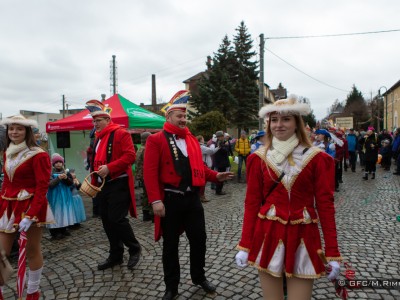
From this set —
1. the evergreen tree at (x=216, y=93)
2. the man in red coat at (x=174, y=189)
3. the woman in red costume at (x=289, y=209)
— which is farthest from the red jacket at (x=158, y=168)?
the evergreen tree at (x=216, y=93)

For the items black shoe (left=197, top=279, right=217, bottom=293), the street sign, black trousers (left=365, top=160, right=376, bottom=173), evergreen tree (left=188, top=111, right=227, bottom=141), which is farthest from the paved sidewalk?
the street sign

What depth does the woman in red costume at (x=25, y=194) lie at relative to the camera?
301 cm

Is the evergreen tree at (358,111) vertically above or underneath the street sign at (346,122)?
above

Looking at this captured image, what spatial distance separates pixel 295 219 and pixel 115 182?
2.52m

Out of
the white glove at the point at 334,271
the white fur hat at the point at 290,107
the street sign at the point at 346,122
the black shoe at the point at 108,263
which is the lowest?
the black shoe at the point at 108,263

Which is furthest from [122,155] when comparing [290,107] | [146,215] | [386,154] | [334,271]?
[386,154]

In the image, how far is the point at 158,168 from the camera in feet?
10.4

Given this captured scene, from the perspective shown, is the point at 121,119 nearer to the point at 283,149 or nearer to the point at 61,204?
the point at 61,204

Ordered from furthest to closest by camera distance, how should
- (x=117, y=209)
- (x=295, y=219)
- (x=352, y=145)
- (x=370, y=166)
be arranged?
(x=352, y=145)
(x=370, y=166)
(x=117, y=209)
(x=295, y=219)

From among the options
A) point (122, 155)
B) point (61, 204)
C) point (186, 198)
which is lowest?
point (61, 204)

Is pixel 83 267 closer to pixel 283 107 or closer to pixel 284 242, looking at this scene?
pixel 284 242

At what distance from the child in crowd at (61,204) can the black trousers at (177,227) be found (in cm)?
308

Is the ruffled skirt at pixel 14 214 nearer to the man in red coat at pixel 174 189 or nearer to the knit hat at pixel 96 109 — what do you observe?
the man in red coat at pixel 174 189

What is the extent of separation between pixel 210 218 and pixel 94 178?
3.32 m
